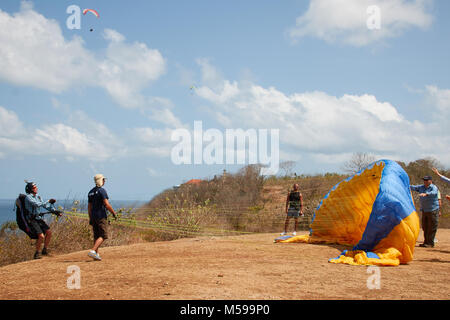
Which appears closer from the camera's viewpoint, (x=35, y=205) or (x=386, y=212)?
(x=386, y=212)

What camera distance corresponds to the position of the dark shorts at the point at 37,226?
31.7 ft

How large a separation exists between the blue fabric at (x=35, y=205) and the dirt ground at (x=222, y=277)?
118cm

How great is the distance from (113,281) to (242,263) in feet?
9.11

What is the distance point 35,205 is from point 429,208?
10.7m

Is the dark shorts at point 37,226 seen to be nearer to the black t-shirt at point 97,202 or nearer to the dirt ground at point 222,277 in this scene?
the dirt ground at point 222,277

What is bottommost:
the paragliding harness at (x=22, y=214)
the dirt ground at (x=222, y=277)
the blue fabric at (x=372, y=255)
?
the dirt ground at (x=222, y=277)

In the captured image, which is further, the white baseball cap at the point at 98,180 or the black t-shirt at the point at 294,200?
the black t-shirt at the point at 294,200

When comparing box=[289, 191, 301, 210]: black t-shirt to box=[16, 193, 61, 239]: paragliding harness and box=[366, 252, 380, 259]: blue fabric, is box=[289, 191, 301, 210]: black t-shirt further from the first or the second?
box=[16, 193, 61, 239]: paragliding harness

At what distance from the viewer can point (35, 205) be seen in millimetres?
9695

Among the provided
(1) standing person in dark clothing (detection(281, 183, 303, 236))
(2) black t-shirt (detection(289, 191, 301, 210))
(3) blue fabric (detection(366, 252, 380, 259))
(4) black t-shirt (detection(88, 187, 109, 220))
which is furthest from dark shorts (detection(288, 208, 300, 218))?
(4) black t-shirt (detection(88, 187, 109, 220))

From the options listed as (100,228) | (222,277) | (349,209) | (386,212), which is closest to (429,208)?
(349,209)

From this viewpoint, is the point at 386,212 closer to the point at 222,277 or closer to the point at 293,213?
the point at 222,277

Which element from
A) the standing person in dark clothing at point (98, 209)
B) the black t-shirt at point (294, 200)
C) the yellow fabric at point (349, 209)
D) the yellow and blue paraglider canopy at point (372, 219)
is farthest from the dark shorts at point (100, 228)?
the black t-shirt at point (294, 200)

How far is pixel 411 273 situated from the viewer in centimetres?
755
